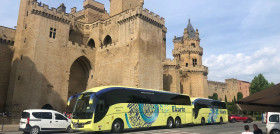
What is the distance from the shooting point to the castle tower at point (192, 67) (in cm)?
4531

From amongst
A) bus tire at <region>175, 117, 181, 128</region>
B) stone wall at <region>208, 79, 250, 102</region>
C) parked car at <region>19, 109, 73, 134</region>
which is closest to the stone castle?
bus tire at <region>175, 117, 181, 128</region>

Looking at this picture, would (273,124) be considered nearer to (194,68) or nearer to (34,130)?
(34,130)

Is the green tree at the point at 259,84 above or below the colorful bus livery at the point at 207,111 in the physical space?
above

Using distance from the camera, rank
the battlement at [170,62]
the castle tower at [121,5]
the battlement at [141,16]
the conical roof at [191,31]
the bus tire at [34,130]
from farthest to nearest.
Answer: the conical roof at [191,31] → the battlement at [170,62] → the castle tower at [121,5] → the battlement at [141,16] → the bus tire at [34,130]

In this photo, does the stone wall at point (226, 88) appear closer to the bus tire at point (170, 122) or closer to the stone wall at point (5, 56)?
the bus tire at point (170, 122)

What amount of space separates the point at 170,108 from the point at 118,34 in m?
16.5

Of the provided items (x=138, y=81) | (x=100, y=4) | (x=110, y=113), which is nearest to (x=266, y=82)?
(x=138, y=81)

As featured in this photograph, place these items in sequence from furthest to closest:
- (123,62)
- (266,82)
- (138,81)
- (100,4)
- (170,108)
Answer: (266,82)
(100,4)
(123,62)
(138,81)
(170,108)

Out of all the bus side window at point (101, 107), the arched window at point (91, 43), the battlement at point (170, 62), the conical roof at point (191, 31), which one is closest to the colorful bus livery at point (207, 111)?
the bus side window at point (101, 107)

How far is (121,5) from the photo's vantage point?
3394 cm

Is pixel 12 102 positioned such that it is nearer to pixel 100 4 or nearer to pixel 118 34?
pixel 118 34

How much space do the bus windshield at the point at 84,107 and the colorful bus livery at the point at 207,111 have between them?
12.0 metres

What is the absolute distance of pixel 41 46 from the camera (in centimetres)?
2827

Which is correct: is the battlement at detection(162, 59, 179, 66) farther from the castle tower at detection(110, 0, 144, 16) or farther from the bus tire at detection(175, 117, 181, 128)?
the bus tire at detection(175, 117, 181, 128)
